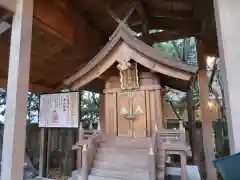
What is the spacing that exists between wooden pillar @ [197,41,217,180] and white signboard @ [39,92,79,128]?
3.09 meters

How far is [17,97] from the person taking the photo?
2.25 metres

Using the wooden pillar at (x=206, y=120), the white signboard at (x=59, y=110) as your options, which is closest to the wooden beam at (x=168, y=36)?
the wooden pillar at (x=206, y=120)

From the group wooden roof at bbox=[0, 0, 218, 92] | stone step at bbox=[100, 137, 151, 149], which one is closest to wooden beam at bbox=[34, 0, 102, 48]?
wooden roof at bbox=[0, 0, 218, 92]

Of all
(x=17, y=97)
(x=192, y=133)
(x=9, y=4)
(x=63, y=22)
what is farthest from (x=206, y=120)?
(x=9, y=4)

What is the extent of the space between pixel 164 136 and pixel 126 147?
0.63 m

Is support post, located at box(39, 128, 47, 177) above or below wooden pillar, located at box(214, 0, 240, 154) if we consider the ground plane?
below

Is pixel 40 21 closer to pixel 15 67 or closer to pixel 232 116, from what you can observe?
pixel 15 67

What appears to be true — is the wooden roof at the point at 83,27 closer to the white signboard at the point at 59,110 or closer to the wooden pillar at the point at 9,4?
the wooden pillar at the point at 9,4

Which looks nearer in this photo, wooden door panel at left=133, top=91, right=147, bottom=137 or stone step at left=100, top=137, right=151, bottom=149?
stone step at left=100, top=137, right=151, bottom=149

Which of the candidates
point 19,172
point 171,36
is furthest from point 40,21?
point 171,36

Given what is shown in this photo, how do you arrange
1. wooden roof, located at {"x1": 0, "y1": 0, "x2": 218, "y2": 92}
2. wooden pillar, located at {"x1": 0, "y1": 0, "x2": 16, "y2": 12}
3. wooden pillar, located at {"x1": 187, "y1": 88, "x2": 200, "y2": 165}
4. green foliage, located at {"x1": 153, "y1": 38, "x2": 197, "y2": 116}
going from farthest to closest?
green foliage, located at {"x1": 153, "y1": 38, "x2": 197, "y2": 116} < wooden pillar, located at {"x1": 187, "y1": 88, "x2": 200, "y2": 165} < wooden roof, located at {"x1": 0, "y1": 0, "x2": 218, "y2": 92} < wooden pillar, located at {"x1": 0, "y1": 0, "x2": 16, "y2": 12}

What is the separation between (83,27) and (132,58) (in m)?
2.14

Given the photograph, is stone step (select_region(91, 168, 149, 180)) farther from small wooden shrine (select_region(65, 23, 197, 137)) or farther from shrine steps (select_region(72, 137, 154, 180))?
small wooden shrine (select_region(65, 23, 197, 137))

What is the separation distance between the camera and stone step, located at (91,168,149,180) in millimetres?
2782
